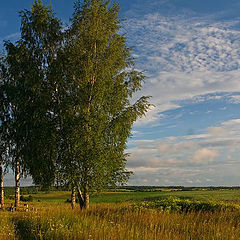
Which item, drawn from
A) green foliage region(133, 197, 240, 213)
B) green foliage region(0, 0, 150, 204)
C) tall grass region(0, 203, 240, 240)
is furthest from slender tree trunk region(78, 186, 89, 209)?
tall grass region(0, 203, 240, 240)

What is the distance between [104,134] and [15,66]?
9.57 metres

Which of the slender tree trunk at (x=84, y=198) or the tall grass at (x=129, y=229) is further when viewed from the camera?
the slender tree trunk at (x=84, y=198)

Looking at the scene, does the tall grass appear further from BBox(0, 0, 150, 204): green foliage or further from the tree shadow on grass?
BBox(0, 0, 150, 204): green foliage

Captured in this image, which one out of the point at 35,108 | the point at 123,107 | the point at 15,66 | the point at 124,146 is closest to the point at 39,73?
the point at 35,108

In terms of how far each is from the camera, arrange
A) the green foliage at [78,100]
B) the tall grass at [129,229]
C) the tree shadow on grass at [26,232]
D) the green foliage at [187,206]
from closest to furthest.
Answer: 1. the tall grass at [129,229]
2. the tree shadow on grass at [26,232]
3. the green foliage at [187,206]
4. the green foliage at [78,100]

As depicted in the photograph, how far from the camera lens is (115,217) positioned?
12867mm

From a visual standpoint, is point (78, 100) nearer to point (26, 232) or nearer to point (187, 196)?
point (26, 232)

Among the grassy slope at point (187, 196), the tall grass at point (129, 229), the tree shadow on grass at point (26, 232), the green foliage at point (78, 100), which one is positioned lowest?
the grassy slope at point (187, 196)

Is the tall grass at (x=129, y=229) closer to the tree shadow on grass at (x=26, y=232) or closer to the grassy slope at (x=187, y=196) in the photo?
the tree shadow on grass at (x=26, y=232)

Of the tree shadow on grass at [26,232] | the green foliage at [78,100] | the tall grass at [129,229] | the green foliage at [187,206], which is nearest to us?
the tall grass at [129,229]

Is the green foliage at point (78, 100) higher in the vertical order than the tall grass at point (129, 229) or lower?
higher

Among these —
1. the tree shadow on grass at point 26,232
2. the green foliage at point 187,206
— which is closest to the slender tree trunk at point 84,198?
the green foliage at point 187,206

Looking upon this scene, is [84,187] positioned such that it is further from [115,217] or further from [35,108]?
[115,217]

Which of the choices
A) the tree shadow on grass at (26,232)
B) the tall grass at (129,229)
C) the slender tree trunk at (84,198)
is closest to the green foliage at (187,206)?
the tall grass at (129,229)
